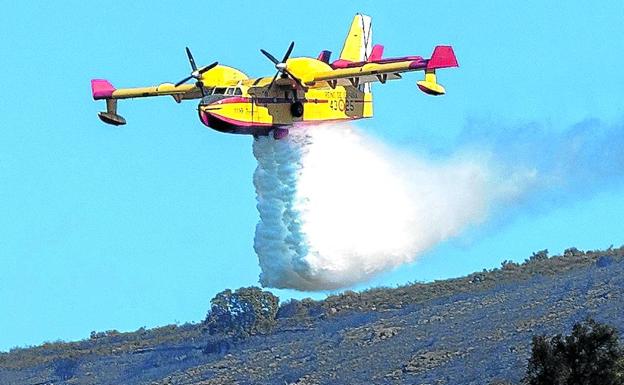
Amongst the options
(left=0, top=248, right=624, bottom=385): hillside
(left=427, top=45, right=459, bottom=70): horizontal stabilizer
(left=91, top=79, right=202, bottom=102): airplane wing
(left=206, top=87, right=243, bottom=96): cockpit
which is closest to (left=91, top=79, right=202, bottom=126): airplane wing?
(left=91, top=79, right=202, bottom=102): airplane wing

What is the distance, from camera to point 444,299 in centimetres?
15362

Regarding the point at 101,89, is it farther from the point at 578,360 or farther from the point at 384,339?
the point at 384,339

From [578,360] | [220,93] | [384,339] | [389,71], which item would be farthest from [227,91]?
[384,339]

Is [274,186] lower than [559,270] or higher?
lower

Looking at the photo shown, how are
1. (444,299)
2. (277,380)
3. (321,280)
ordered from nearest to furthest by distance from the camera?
1. (321,280)
2. (277,380)
3. (444,299)

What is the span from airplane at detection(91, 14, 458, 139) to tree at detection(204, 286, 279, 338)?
8065 cm

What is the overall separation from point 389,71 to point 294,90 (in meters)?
3.50

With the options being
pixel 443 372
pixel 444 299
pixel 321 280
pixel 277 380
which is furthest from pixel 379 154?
pixel 444 299

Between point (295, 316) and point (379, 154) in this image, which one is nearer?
point (379, 154)

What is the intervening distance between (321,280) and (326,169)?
18.4 ft

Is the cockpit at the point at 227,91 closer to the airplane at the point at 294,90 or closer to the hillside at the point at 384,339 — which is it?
the airplane at the point at 294,90

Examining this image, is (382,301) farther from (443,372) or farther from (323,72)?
(323,72)

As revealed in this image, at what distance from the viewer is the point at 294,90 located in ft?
237

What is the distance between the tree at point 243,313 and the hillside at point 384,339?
96cm
